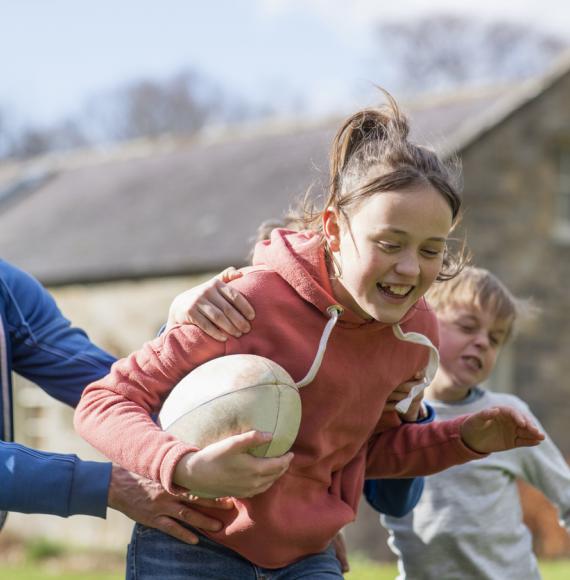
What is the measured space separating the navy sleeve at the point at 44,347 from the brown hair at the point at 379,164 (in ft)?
3.86

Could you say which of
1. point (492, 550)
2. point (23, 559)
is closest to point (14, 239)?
point (23, 559)

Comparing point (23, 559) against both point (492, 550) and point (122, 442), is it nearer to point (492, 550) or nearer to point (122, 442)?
point (492, 550)

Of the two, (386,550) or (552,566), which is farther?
(386,550)

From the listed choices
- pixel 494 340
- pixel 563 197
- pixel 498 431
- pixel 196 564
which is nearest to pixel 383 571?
pixel 563 197

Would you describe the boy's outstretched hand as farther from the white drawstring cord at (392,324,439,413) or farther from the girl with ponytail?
the white drawstring cord at (392,324,439,413)

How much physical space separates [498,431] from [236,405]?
3.60ft

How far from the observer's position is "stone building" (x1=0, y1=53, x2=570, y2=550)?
733 inches

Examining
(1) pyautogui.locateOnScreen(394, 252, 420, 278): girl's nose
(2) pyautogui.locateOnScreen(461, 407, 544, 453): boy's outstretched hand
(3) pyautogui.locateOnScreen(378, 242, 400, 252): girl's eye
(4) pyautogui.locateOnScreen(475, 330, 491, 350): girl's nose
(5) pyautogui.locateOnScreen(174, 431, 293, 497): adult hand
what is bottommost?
(4) pyautogui.locateOnScreen(475, 330, 491, 350): girl's nose

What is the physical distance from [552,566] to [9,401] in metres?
11.3

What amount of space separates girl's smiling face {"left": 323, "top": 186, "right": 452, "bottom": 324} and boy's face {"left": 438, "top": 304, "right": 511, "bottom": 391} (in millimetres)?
1567

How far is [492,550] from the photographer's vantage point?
17.2 ft

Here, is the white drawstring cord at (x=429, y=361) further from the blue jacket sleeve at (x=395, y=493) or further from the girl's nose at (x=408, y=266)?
the blue jacket sleeve at (x=395, y=493)

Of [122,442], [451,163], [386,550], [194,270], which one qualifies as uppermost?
[451,163]

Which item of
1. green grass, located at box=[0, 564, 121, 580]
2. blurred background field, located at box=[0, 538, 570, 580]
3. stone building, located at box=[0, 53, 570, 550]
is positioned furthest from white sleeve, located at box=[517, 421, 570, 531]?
stone building, located at box=[0, 53, 570, 550]
